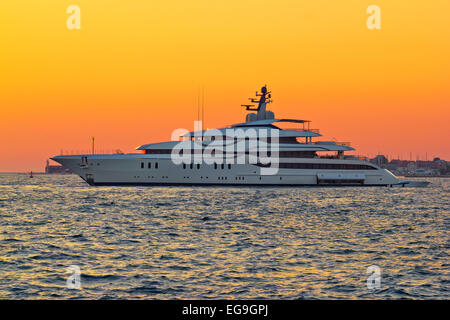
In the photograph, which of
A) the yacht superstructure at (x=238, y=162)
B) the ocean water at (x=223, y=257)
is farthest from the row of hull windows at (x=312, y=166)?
the ocean water at (x=223, y=257)

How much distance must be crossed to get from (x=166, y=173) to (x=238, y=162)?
1120cm

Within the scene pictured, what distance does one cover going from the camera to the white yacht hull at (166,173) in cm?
6875

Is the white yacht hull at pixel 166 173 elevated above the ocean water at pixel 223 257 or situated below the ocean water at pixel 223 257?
above

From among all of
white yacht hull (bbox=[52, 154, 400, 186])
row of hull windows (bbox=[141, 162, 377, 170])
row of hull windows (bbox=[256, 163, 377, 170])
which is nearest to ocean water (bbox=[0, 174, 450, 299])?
white yacht hull (bbox=[52, 154, 400, 186])

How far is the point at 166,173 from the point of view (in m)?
69.8

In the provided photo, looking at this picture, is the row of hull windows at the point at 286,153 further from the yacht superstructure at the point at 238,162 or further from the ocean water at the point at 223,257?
the ocean water at the point at 223,257

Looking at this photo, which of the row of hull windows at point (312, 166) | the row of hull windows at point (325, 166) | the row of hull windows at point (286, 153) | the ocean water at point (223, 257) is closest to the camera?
the ocean water at point (223, 257)

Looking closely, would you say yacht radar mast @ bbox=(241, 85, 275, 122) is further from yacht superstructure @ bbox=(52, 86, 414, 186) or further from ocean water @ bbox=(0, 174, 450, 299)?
ocean water @ bbox=(0, 174, 450, 299)

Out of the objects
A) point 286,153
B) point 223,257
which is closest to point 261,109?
point 286,153

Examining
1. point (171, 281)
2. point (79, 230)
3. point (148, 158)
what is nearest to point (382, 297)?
point (171, 281)

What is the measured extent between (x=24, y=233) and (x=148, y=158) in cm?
4558

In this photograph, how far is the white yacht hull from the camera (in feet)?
226

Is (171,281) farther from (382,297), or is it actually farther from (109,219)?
(109,219)
